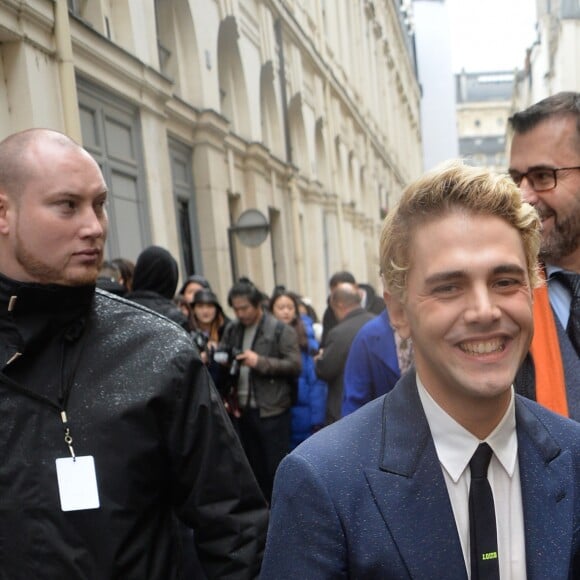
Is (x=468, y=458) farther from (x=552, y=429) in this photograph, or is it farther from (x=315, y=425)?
(x=315, y=425)

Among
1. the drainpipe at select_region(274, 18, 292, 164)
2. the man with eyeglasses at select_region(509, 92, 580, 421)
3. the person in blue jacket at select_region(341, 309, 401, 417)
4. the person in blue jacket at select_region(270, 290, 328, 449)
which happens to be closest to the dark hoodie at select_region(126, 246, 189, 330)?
the person in blue jacket at select_region(341, 309, 401, 417)

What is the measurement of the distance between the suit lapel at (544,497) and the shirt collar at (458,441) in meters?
0.03

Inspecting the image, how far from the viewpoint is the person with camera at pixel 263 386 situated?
191 inches

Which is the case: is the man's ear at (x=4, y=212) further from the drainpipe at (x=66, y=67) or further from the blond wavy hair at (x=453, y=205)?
the drainpipe at (x=66, y=67)

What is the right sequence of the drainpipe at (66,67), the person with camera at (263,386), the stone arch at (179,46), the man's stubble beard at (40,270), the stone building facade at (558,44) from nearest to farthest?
1. the man's stubble beard at (40,270)
2. the person with camera at (263,386)
3. the drainpipe at (66,67)
4. the stone arch at (179,46)
5. the stone building facade at (558,44)

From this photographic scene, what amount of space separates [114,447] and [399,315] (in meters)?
0.75

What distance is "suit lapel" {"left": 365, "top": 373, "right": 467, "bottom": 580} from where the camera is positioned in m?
1.26

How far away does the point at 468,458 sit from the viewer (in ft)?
4.40

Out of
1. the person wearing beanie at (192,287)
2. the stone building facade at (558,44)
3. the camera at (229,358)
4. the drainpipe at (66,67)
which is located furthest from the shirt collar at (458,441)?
the stone building facade at (558,44)

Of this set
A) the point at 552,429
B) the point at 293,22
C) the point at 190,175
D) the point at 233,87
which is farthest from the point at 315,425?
the point at 293,22

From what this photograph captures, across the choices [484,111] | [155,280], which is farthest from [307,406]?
[484,111]

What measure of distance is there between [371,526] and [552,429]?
0.47 meters

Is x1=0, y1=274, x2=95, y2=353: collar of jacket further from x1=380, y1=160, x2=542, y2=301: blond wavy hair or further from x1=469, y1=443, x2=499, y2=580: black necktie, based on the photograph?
x1=469, y1=443, x2=499, y2=580: black necktie

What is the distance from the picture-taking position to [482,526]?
50.6 inches
